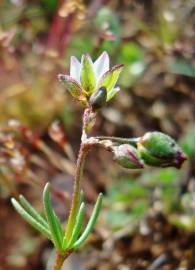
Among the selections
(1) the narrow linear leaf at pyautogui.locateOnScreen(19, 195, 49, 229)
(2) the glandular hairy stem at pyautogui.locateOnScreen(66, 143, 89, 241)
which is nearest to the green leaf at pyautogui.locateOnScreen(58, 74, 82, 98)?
(2) the glandular hairy stem at pyautogui.locateOnScreen(66, 143, 89, 241)

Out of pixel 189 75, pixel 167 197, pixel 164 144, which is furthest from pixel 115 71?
pixel 189 75

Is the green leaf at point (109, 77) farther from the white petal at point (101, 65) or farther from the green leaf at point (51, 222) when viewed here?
the green leaf at point (51, 222)

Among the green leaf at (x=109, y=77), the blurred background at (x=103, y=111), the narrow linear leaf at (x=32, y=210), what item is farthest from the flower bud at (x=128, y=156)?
the blurred background at (x=103, y=111)

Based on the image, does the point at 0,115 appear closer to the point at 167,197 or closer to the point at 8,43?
the point at 8,43

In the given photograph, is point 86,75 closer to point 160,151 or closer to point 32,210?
point 160,151

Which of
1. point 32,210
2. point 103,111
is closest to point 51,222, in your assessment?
point 32,210

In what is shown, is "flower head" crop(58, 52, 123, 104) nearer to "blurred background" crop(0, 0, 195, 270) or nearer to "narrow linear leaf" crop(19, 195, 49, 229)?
"narrow linear leaf" crop(19, 195, 49, 229)
